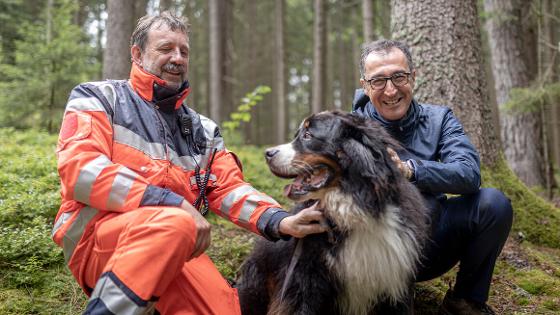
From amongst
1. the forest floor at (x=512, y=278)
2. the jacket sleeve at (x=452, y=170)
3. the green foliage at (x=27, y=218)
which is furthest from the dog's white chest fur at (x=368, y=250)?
the green foliage at (x=27, y=218)

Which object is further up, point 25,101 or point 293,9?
point 293,9

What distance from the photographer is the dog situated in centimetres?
273

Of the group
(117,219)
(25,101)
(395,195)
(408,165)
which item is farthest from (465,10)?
(25,101)

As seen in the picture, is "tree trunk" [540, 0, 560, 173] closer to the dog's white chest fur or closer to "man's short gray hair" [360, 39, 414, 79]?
"man's short gray hair" [360, 39, 414, 79]

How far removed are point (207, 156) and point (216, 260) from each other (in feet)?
4.45

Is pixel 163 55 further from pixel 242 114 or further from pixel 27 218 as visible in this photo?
pixel 242 114

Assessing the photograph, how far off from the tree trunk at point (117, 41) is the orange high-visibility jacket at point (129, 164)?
3895 mm

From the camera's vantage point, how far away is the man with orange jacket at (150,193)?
Result: 7.74 ft

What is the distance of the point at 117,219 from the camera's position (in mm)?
2514

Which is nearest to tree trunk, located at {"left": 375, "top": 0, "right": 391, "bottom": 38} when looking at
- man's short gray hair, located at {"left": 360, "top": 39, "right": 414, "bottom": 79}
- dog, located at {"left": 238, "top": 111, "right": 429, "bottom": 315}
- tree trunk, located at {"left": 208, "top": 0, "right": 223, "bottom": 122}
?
tree trunk, located at {"left": 208, "top": 0, "right": 223, "bottom": 122}

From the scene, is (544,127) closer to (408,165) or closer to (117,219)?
(408,165)

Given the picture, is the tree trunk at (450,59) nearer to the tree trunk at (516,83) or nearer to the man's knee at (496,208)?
the man's knee at (496,208)

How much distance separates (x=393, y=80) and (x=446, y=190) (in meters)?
0.89

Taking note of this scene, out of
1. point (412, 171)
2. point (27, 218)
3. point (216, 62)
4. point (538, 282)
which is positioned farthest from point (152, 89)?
point (216, 62)
